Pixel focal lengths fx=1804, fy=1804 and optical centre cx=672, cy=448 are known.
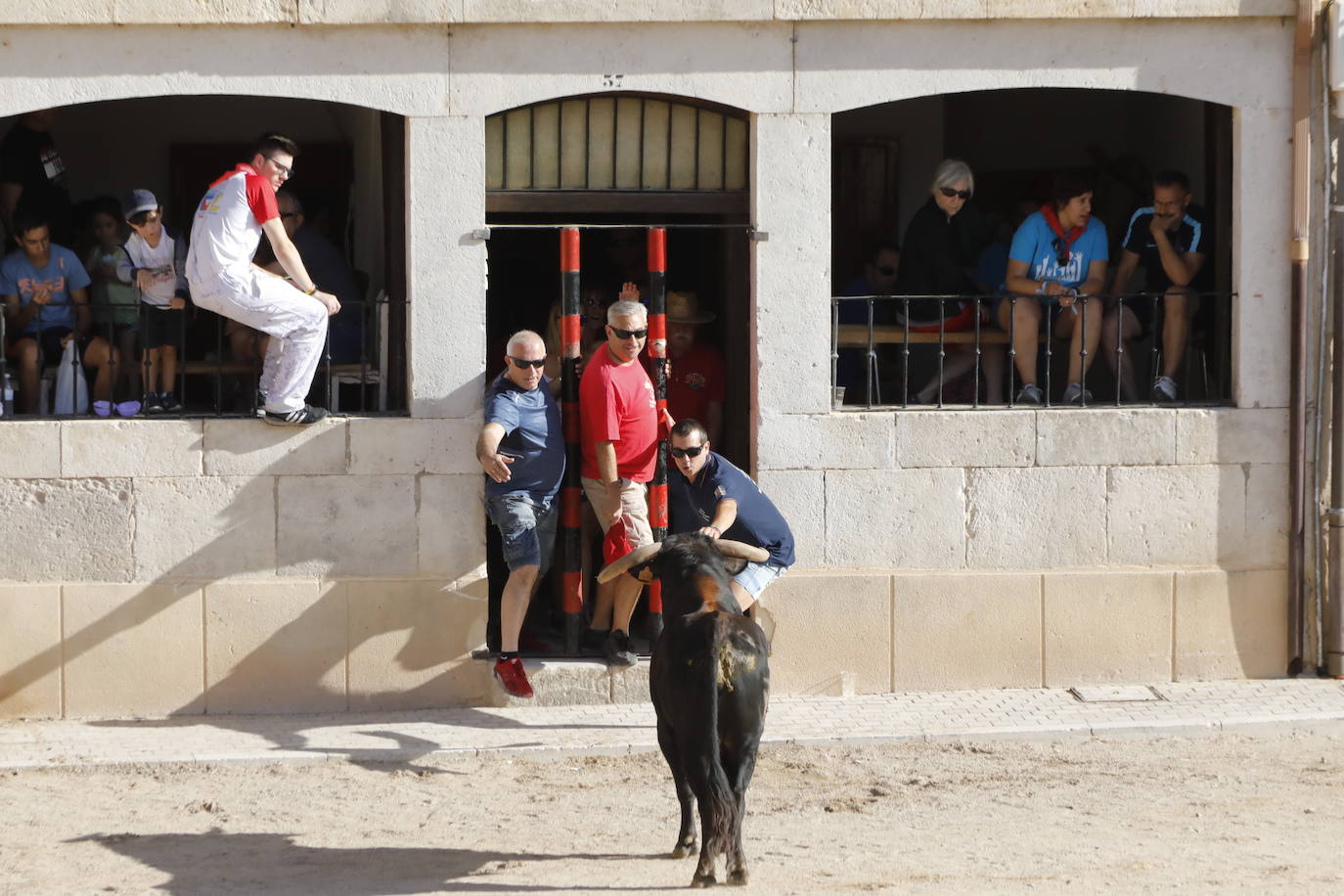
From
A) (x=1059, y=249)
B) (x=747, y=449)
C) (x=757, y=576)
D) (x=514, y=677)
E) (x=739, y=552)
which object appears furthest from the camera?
(x=1059, y=249)

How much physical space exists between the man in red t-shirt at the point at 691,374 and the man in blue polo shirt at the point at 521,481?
0.99 m

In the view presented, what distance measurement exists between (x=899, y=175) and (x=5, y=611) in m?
6.15

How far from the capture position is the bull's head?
6848 mm

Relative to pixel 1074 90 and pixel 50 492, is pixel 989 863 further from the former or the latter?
pixel 1074 90

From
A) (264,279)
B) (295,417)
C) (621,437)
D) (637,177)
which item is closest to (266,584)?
(295,417)

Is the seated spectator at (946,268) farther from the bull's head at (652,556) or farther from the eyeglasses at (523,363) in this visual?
the bull's head at (652,556)

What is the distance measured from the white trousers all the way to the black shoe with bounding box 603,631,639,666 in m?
1.93

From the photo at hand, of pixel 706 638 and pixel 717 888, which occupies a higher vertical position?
pixel 706 638

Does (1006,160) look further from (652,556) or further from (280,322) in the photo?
(652,556)

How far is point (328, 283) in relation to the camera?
961 centimetres

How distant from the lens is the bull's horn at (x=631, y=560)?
683cm

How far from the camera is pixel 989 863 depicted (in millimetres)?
6648

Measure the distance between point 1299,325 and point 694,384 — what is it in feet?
10.3

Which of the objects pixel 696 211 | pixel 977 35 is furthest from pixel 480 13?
pixel 977 35
